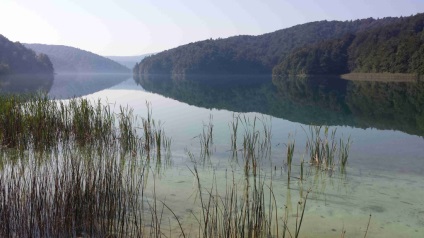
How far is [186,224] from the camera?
595 centimetres

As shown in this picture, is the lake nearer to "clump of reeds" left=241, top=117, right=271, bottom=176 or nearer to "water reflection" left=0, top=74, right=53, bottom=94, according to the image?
"clump of reeds" left=241, top=117, right=271, bottom=176

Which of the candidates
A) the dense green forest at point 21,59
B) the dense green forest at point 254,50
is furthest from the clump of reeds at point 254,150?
the dense green forest at point 254,50

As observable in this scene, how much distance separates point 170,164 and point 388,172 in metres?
5.81

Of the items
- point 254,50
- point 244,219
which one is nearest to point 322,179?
point 244,219

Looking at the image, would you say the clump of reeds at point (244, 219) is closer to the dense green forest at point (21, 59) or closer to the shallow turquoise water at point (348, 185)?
the shallow turquoise water at point (348, 185)

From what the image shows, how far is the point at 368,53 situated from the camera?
9681cm

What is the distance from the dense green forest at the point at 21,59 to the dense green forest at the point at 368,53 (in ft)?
267

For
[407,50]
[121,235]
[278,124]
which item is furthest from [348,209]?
[407,50]

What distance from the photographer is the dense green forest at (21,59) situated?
370ft

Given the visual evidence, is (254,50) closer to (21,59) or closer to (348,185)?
(21,59)

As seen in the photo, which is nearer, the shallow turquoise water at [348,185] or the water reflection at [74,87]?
the shallow turquoise water at [348,185]

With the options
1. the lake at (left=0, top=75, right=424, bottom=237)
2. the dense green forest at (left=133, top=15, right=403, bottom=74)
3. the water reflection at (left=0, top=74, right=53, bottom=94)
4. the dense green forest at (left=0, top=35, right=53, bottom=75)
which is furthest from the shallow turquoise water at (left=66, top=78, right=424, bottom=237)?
the dense green forest at (left=133, top=15, right=403, bottom=74)

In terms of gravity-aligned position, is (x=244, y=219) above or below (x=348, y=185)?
above

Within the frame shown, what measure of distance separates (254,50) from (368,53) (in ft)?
290
